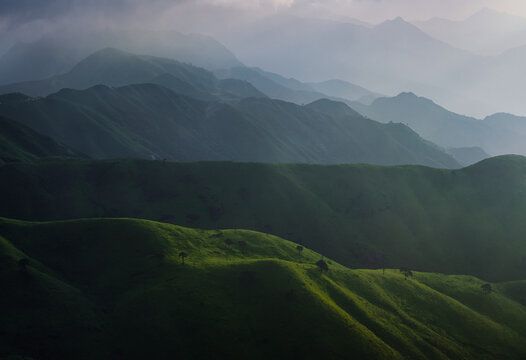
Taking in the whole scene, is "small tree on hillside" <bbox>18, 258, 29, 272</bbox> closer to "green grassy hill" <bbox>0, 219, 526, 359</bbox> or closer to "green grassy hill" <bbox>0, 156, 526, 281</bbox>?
"green grassy hill" <bbox>0, 219, 526, 359</bbox>

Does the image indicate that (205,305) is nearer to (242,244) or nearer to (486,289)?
(242,244)

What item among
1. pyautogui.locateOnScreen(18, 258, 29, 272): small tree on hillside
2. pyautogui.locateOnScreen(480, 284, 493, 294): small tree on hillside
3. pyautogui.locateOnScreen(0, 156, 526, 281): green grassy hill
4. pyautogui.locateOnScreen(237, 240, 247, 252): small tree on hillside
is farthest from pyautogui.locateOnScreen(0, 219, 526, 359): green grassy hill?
pyautogui.locateOnScreen(0, 156, 526, 281): green grassy hill

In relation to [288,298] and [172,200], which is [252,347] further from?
[172,200]

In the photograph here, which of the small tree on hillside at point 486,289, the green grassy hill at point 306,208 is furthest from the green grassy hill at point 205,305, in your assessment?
the green grassy hill at point 306,208

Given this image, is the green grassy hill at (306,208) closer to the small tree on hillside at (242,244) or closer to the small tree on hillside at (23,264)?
the small tree on hillside at (242,244)

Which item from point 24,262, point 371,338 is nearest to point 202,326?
point 371,338

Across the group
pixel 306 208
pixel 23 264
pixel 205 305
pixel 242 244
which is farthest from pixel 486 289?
pixel 23 264
